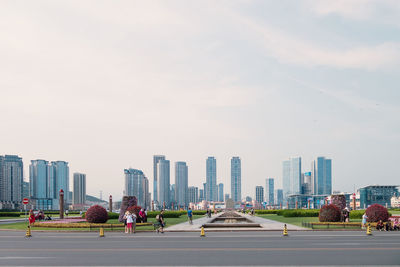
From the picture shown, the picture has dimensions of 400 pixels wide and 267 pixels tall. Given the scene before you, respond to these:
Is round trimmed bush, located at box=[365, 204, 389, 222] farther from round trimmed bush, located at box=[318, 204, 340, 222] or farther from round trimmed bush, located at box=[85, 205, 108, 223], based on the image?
round trimmed bush, located at box=[85, 205, 108, 223]

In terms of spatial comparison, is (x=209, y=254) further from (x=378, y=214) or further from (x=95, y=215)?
(x=95, y=215)

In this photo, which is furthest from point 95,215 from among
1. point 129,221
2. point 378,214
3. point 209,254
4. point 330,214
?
point 209,254

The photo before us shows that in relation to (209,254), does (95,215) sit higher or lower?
lower

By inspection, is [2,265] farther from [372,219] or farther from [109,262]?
[372,219]

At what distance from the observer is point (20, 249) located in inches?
938

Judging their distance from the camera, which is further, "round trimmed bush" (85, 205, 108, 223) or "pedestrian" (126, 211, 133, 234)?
"round trimmed bush" (85, 205, 108, 223)

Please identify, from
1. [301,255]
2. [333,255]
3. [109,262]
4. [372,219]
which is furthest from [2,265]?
[372,219]

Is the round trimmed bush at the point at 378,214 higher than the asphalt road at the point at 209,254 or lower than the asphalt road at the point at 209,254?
lower

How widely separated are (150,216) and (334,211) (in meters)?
34.3

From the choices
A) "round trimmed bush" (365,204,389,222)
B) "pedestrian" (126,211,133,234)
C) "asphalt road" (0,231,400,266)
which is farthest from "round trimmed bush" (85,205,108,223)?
"round trimmed bush" (365,204,389,222)

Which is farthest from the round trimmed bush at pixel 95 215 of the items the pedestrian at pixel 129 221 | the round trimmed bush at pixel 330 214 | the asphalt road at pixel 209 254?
the round trimmed bush at pixel 330 214

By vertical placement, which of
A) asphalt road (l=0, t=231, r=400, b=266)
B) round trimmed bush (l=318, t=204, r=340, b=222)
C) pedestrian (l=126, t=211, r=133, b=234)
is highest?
asphalt road (l=0, t=231, r=400, b=266)

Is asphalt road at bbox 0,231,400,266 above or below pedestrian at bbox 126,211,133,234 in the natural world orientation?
above

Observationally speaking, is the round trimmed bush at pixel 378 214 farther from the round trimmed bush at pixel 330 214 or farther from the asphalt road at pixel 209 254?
the asphalt road at pixel 209 254
